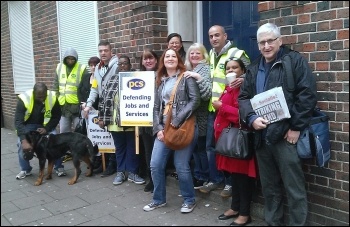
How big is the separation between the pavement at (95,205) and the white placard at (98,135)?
1.57 ft

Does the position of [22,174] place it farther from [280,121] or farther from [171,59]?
[280,121]

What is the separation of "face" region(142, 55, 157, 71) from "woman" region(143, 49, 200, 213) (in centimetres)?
53

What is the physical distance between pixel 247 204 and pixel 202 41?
2898mm

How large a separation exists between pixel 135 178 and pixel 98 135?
1044mm

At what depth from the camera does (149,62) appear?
16.1 feet

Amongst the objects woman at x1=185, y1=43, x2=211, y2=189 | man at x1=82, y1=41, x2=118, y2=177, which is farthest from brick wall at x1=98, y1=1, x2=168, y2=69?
woman at x1=185, y1=43, x2=211, y2=189

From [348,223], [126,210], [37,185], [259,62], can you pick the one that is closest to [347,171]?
[348,223]

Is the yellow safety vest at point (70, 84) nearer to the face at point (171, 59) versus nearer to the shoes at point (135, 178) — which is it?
the shoes at point (135, 178)

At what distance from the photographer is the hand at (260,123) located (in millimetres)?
3404

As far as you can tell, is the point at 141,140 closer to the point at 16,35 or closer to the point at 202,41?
the point at 202,41

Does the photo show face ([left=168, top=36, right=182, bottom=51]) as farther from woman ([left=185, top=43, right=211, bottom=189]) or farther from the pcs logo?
the pcs logo

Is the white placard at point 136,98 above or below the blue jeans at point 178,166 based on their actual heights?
above

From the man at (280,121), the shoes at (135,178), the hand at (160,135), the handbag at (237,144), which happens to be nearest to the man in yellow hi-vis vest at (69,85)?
the shoes at (135,178)

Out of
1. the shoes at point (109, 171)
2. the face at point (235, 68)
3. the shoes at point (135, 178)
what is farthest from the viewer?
the shoes at point (109, 171)
